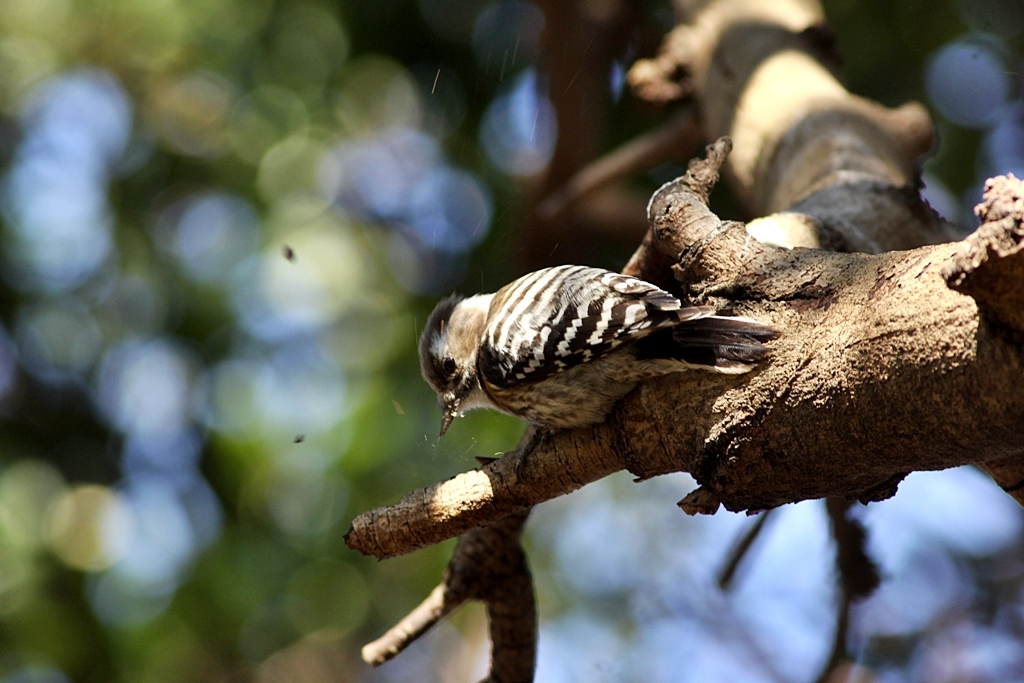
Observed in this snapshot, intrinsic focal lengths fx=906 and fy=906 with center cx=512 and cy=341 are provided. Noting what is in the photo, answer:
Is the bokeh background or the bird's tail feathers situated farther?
the bokeh background

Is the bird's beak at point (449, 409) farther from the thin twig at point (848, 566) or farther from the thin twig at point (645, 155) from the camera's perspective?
the thin twig at point (645, 155)

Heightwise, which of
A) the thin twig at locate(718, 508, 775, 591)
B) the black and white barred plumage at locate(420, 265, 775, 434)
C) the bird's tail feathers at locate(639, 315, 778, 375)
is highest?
the bird's tail feathers at locate(639, 315, 778, 375)

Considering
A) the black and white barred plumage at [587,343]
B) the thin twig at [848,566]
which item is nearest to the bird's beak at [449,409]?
the black and white barred plumage at [587,343]

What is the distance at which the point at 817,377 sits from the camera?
1.87 metres

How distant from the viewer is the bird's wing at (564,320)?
242cm

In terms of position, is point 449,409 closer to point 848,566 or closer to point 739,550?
point 739,550

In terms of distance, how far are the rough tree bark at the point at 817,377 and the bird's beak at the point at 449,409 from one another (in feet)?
2.60

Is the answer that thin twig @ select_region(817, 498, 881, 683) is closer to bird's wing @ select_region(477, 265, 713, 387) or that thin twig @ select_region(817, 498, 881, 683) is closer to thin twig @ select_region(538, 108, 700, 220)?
bird's wing @ select_region(477, 265, 713, 387)

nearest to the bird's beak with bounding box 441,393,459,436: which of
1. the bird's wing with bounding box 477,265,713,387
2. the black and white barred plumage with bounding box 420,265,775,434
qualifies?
the black and white barred plumage with bounding box 420,265,775,434

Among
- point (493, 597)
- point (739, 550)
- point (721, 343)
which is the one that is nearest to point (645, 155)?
point (739, 550)

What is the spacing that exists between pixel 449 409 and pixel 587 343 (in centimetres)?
94

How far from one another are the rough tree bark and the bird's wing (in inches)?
5.5

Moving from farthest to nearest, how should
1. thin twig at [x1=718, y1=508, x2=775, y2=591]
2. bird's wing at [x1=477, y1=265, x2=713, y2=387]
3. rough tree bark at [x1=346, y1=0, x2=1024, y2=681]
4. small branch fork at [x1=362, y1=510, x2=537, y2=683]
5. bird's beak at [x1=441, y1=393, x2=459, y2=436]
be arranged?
thin twig at [x1=718, y1=508, x2=775, y2=591] < bird's beak at [x1=441, y1=393, x2=459, y2=436] < small branch fork at [x1=362, y1=510, x2=537, y2=683] < bird's wing at [x1=477, y1=265, x2=713, y2=387] < rough tree bark at [x1=346, y1=0, x2=1024, y2=681]

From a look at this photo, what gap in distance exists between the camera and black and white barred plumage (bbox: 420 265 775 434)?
2.11 metres
